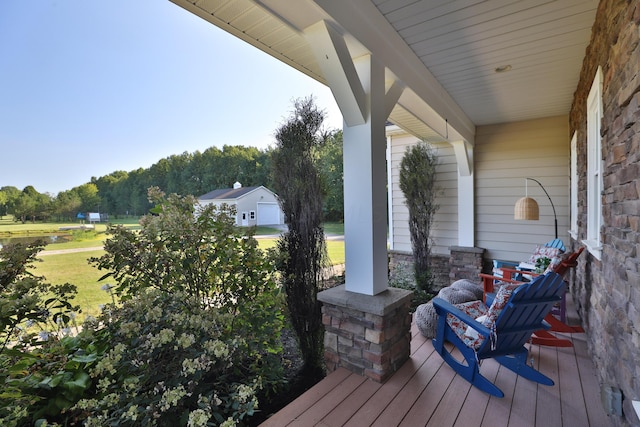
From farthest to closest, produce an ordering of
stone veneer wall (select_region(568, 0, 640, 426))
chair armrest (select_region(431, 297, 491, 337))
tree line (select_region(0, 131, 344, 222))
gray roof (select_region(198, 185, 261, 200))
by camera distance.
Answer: gray roof (select_region(198, 185, 261, 200)) → chair armrest (select_region(431, 297, 491, 337)) → tree line (select_region(0, 131, 344, 222)) → stone veneer wall (select_region(568, 0, 640, 426))

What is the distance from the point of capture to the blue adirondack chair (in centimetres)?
207

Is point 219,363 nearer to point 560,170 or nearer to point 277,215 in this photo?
point 277,215

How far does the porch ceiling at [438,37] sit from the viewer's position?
1925mm

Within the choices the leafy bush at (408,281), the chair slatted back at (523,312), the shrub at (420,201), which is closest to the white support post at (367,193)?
the chair slatted back at (523,312)

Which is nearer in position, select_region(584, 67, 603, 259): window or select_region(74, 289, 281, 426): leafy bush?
select_region(74, 289, 281, 426): leafy bush

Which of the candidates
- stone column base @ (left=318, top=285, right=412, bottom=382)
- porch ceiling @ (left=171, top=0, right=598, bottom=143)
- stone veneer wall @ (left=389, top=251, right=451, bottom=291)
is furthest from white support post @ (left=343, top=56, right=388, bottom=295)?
stone veneer wall @ (left=389, top=251, right=451, bottom=291)

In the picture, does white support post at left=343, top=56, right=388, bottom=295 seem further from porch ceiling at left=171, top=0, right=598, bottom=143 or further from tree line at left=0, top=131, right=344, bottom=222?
tree line at left=0, top=131, right=344, bottom=222

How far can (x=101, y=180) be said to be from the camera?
2.02 m

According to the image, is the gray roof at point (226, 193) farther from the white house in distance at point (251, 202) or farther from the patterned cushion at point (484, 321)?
the patterned cushion at point (484, 321)

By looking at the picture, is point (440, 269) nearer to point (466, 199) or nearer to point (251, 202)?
point (466, 199)

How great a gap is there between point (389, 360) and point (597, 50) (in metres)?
2.87

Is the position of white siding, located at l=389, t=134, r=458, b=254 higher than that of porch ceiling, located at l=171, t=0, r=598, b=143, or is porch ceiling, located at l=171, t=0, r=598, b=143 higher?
porch ceiling, located at l=171, t=0, r=598, b=143

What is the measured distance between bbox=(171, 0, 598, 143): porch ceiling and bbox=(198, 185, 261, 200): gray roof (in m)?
1.17

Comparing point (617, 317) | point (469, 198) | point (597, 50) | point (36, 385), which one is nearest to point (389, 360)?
point (617, 317)
